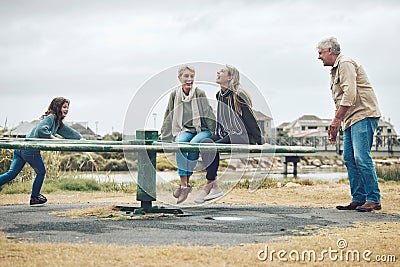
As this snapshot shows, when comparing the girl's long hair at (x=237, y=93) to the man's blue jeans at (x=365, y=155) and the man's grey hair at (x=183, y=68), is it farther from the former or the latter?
the man's blue jeans at (x=365, y=155)

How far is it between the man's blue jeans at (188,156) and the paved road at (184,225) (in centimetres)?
43

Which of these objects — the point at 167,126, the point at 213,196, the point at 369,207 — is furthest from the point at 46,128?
the point at 369,207

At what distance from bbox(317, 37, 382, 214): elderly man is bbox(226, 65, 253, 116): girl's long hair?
972 millimetres

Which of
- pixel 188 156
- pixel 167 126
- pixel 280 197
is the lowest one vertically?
pixel 280 197

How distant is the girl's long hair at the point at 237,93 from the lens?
6.09 metres

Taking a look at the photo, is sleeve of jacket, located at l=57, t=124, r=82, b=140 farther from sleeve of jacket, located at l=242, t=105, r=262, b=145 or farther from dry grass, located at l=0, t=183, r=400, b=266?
dry grass, located at l=0, t=183, r=400, b=266

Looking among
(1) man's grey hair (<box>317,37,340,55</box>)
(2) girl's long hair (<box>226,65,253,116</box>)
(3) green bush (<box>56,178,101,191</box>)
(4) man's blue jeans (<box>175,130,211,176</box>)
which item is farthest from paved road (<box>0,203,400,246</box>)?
(3) green bush (<box>56,178,101,191</box>)

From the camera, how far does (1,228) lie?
452 cm

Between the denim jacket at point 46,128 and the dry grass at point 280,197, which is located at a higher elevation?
the denim jacket at point 46,128

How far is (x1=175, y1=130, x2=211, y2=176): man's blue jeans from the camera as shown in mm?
6004

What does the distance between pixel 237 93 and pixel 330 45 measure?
1.25 meters

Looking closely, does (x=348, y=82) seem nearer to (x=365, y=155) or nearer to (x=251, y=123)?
(x=365, y=155)

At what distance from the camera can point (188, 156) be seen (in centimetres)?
610

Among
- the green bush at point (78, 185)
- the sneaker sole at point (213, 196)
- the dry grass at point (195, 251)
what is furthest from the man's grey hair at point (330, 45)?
the green bush at point (78, 185)
